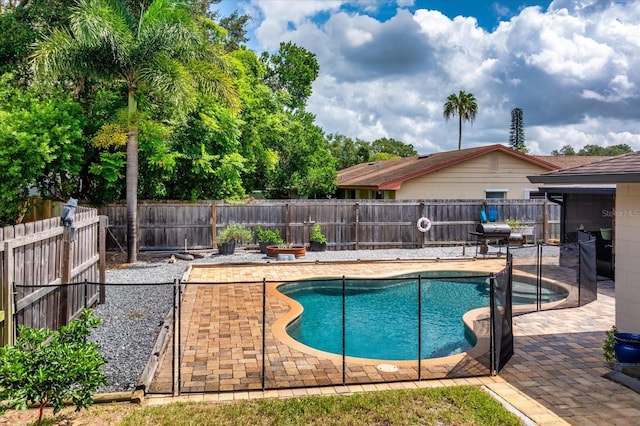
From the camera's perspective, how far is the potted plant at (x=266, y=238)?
18.2m

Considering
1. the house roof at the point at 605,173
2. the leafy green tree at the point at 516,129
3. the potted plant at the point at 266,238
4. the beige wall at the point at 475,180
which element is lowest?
the potted plant at the point at 266,238

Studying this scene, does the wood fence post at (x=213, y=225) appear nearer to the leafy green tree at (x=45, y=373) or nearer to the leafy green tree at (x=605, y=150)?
the leafy green tree at (x=45, y=373)

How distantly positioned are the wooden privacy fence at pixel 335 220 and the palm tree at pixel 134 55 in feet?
7.11

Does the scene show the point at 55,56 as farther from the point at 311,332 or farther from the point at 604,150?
the point at 604,150

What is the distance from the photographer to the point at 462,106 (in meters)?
48.1

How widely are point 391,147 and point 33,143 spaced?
49603 mm

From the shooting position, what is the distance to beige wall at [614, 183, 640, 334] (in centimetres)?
718

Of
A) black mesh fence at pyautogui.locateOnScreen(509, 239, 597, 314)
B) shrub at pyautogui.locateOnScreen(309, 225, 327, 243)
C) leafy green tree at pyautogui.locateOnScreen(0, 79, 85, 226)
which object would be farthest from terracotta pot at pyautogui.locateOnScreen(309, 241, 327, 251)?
leafy green tree at pyautogui.locateOnScreen(0, 79, 85, 226)

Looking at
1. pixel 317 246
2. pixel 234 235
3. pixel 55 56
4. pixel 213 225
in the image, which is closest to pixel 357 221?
pixel 317 246

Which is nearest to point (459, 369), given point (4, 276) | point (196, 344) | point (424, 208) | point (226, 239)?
point (196, 344)

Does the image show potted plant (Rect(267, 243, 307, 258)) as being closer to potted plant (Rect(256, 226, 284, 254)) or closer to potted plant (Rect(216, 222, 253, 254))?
potted plant (Rect(256, 226, 284, 254))

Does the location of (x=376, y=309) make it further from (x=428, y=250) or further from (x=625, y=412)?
(x=428, y=250)

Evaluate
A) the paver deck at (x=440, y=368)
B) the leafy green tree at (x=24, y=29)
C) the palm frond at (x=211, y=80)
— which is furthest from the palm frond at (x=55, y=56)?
the paver deck at (x=440, y=368)

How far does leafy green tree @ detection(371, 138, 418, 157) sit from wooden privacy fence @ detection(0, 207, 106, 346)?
51290mm
